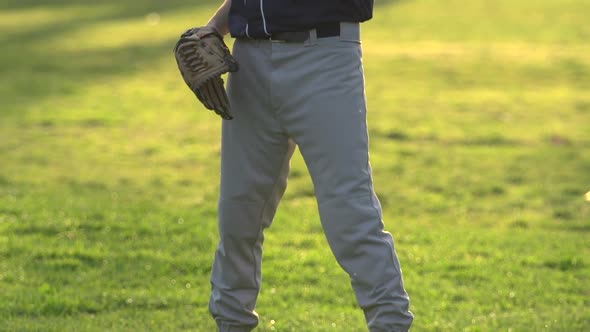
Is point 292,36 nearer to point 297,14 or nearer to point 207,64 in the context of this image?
point 297,14

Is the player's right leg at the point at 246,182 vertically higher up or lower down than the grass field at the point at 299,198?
higher up

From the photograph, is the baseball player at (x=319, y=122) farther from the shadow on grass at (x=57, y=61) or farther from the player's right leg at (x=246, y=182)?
the shadow on grass at (x=57, y=61)

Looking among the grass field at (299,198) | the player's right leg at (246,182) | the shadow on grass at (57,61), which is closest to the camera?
the player's right leg at (246,182)

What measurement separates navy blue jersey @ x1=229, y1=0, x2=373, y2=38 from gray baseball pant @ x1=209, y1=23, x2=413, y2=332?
0.05m

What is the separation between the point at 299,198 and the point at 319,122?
180 inches

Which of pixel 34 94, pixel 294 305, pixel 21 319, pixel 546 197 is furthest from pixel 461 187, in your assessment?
pixel 34 94

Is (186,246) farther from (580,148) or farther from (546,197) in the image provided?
(580,148)

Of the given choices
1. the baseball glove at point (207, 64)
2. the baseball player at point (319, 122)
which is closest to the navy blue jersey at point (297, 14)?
the baseball player at point (319, 122)

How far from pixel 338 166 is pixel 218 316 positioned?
2.78 feet

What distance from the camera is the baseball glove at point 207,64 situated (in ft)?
12.7

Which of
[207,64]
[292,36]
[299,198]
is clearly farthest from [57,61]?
[292,36]

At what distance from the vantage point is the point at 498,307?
17.8ft

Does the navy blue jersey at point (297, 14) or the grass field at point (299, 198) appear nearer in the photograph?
the navy blue jersey at point (297, 14)

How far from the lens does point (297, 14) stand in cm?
371
